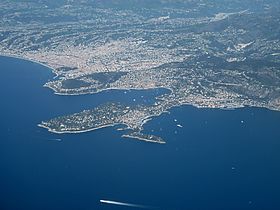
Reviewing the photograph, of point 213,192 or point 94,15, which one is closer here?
point 213,192

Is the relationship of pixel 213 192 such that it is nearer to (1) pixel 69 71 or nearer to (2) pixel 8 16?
(1) pixel 69 71

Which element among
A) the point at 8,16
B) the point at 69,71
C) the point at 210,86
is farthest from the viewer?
the point at 8,16

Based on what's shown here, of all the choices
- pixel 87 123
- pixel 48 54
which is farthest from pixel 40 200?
pixel 48 54

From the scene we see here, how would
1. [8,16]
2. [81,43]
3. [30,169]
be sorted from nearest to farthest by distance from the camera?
[30,169] → [81,43] → [8,16]

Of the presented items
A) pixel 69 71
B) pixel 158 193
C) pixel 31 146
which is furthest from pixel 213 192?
pixel 69 71

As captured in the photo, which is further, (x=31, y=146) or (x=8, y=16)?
(x=8, y=16)

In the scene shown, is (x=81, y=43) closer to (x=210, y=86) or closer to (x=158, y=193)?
(x=210, y=86)
